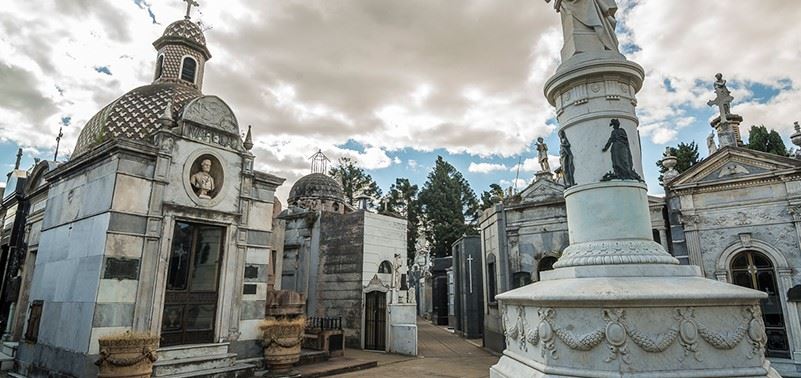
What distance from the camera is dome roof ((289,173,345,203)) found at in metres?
22.9

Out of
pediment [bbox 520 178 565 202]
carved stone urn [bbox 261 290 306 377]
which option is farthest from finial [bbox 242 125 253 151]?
pediment [bbox 520 178 565 202]

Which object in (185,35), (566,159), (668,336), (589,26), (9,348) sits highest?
(185,35)

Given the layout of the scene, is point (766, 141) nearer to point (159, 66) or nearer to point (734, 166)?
point (734, 166)

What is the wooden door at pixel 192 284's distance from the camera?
28.4 ft

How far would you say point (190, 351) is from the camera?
8.50m

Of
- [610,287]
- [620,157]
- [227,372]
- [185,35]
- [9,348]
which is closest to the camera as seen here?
[610,287]

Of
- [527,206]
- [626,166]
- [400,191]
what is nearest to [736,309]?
[626,166]

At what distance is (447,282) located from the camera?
30984 mm

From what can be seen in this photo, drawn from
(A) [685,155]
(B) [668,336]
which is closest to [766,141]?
(A) [685,155]

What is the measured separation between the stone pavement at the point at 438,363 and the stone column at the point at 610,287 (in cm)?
551

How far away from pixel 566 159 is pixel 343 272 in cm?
1169

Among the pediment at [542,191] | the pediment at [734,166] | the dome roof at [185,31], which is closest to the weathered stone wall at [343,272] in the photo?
the pediment at [542,191]

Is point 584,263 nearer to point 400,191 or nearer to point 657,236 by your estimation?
point 657,236

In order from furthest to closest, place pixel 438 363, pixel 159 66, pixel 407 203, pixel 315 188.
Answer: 1. pixel 407 203
2. pixel 315 188
3. pixel 159 66
4. pixel 438 363
